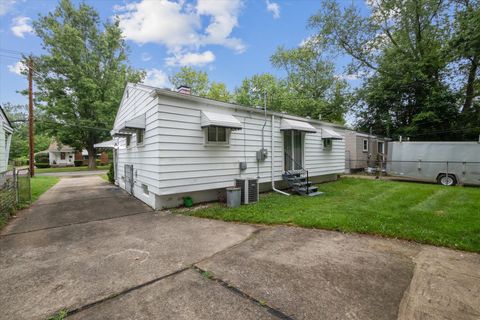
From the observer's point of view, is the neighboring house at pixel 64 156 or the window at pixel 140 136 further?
the neighboring house at pixel 64 156

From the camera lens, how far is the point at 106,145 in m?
13.0

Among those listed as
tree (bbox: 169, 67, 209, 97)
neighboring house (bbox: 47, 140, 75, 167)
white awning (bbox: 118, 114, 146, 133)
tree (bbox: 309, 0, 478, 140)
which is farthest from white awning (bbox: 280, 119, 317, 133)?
neighboring house (bbox: 47, 140, 75, 167)

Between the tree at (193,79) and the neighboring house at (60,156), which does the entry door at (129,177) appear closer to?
the tree at (193,79)

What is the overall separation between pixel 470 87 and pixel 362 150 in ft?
28.0

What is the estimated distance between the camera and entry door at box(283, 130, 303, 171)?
9414 millimetres

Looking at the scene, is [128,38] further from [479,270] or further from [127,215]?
[479,270]

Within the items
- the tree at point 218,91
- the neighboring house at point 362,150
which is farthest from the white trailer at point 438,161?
the tree at point 218,91

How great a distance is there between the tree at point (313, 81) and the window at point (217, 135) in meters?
16.4

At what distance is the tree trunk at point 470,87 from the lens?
15.4 m

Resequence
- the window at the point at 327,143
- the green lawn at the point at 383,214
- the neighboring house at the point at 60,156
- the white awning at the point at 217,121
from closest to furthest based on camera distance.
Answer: the green lawn at the point at 383,214
the white awning at the point at 217,121
the window at the point at 327,143
the neighboring house at the point at 60,156

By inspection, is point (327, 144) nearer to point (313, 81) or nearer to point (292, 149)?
point (292, 149)

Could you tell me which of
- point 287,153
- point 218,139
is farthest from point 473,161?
point 218,139

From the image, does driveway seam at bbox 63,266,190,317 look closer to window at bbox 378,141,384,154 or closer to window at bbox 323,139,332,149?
window at bbox 323,139,332,149

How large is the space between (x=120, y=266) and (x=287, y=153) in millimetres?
7570
